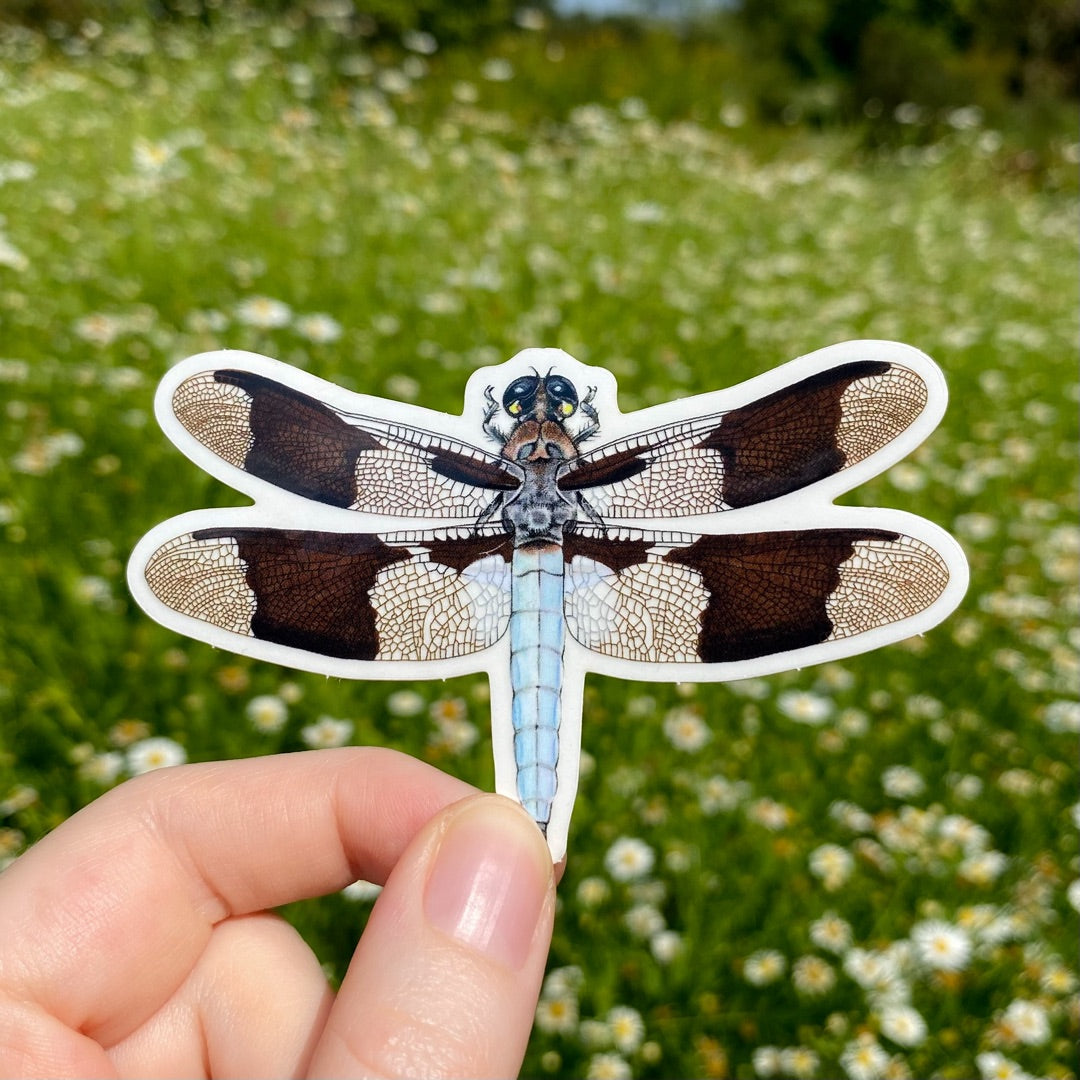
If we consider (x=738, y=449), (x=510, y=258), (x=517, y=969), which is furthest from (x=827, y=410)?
(x=510, y=258)

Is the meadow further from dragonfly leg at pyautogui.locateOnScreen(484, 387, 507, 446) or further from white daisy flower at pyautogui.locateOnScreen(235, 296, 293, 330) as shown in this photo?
dragonfly leg at pyautogui.locateOnScreen(484, 387, 507, 446)

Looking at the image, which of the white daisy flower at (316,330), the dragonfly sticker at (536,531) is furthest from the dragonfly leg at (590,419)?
the white daisy flower at (316,330)

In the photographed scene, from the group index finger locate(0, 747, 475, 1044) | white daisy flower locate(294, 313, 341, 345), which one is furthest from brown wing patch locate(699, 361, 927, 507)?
white daisy flower locate(294, 313, 341, 345)

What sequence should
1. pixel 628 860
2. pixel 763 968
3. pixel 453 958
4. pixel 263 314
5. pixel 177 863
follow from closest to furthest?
1. pixel 453 958
2. pixel 177 863
3. pixel 763 968
4. pixel 628 860
5. pixel 263 314

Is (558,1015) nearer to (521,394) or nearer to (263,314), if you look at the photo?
(521,394)

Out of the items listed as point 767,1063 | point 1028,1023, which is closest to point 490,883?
point 767,1063

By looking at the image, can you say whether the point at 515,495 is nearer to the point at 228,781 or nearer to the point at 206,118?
the point at 228,781

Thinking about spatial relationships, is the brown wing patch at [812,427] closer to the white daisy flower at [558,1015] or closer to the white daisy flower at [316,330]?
the white daisy flower at [558,1015]
